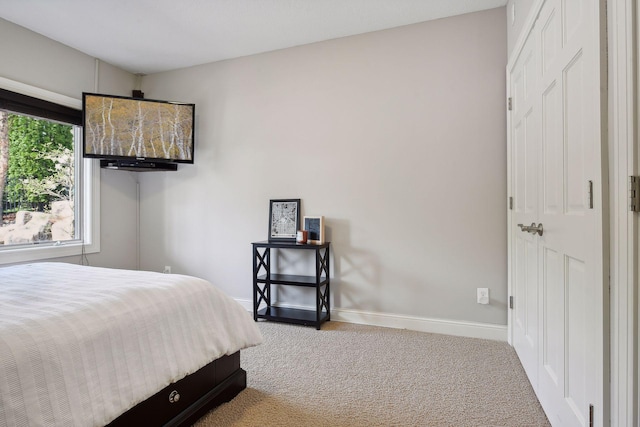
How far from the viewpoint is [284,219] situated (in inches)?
129

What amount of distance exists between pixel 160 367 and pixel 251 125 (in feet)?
8.49

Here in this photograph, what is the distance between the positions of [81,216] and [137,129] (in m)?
1.05

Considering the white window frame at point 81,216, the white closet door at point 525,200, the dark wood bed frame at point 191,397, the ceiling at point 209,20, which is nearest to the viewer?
the dark wood bed frame at point 191,397

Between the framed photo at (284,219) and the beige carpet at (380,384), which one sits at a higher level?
the framed photo at (284,219)

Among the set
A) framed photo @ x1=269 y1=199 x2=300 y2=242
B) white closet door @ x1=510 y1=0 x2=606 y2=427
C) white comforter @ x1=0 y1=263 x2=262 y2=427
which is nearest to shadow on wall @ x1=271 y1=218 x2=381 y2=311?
framed photo @ x1=269 y1=199 x2=300 y2=242

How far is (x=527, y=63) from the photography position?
1989mm

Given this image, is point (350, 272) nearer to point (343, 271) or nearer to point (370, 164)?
point (343, 271)

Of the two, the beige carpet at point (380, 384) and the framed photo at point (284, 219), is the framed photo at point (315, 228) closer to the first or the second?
the framed photo at point (284, 219)

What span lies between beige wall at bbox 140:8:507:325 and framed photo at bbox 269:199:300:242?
10cm

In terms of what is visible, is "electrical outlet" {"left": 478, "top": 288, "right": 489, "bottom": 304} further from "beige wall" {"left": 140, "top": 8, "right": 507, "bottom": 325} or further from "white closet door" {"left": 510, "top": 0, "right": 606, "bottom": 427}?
"white closet door" {"left": 510, "top": 0, "right": 606, "bottom": 427}

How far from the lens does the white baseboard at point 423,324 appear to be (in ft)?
8.76

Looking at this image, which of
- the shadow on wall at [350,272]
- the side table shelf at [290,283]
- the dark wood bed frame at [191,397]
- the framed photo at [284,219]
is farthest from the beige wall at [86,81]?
the dark wood bed frame at [191,397]

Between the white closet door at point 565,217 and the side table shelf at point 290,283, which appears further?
the side table shelf at point 290,283

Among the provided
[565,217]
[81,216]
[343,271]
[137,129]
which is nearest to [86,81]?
[137,129]
